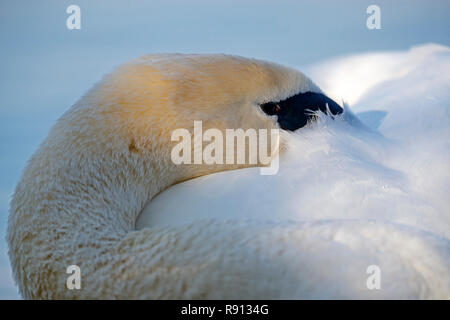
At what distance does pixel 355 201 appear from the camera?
1.85 metres

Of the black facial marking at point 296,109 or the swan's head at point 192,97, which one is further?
the black facial marking at point 296,109

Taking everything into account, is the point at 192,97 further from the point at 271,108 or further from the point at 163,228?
the point at 163,228

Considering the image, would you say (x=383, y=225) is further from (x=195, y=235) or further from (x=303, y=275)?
(x=195, y=235)

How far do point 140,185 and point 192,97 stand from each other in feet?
1.03

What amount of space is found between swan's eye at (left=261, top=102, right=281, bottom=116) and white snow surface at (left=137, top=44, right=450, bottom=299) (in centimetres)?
10

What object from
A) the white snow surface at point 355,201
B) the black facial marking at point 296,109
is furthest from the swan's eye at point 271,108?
the white snow surface at point 355,201

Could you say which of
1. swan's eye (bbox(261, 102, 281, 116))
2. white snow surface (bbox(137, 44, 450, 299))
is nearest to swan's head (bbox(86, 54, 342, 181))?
swan's eye (bbox(261, 102, 281, 116))

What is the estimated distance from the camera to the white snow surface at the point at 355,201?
1.58 meters

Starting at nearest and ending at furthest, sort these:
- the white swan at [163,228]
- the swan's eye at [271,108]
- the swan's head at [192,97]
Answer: the white swan at [163,228], the swan's head at [192,97], the swan's eye at [271,108]

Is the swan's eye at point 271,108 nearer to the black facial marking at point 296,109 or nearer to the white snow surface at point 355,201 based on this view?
the black facial marking at point 296,109

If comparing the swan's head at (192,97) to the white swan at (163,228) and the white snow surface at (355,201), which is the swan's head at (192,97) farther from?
the white snow surface at (355,201)

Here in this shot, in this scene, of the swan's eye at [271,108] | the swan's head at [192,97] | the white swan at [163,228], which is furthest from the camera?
the swan's eye at [271,108]

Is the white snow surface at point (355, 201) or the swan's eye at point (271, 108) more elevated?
the swan's eye at point (271, 108)

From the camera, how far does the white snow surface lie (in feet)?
5.20
